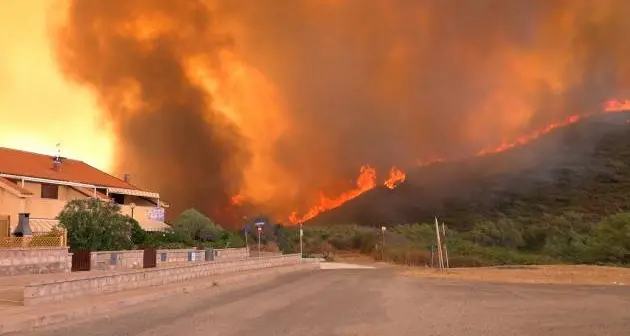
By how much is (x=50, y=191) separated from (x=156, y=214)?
1144cm

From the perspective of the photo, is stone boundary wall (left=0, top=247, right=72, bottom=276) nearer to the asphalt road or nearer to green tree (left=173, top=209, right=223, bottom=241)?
the asphalt road

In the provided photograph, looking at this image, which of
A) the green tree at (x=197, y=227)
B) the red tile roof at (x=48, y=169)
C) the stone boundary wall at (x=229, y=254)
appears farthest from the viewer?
the green tree at (x=197, y=227)

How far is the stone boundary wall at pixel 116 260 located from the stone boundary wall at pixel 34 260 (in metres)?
1.75

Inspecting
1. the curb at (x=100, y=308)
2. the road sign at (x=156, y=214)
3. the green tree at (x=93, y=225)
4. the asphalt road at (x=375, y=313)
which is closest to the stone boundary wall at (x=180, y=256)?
the green tree at (x=93, y=225)

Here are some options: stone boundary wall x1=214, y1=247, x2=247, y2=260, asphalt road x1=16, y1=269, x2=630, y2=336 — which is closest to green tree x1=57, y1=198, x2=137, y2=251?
asphalt road x1=16, y1=269, x2=630, y2=336

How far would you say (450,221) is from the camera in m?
123

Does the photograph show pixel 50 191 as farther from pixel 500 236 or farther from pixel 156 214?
pixel 500 236

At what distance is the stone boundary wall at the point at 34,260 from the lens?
797 inches

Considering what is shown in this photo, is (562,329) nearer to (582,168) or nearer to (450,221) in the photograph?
(450,221)

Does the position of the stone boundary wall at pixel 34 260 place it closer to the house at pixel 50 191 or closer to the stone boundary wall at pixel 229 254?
the house at pixel 50 191

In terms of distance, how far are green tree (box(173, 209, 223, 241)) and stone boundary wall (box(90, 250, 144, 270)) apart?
1895cm

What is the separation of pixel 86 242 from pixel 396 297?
16123mm

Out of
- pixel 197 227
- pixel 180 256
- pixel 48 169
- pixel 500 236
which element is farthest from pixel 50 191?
pixel 500 236

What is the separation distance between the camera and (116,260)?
2666 cm
